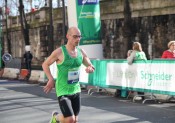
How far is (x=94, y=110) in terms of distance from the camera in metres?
10.8

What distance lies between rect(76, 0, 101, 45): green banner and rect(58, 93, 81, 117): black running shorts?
12.0 meters

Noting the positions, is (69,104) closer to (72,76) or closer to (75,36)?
(72,76)

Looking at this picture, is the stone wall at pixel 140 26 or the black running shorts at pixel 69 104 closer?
the black running shorts at pixel 69 104

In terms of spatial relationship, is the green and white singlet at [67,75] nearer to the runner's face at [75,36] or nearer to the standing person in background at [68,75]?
the standing person in background at [68,75]

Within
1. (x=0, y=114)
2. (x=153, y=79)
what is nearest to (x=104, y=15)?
(x=153, y=79)

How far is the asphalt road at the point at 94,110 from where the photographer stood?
367 inches

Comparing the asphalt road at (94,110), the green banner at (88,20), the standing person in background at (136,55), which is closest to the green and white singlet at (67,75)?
the asphalt road at (94,110)

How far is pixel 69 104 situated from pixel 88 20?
12274 millimetres

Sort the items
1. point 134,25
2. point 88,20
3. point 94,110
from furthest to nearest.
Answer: point 134,25 → point 88,20 → point 94,110

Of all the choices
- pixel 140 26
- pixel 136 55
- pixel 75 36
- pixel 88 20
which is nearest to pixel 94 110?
pixel 136 55

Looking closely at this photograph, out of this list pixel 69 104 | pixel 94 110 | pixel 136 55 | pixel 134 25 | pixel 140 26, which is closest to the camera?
pixel 69 104

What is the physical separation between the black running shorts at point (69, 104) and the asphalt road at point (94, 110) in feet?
8.20

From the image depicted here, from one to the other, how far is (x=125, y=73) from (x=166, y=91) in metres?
2.12

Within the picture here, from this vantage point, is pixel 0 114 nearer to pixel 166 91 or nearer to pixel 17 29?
pixel 166 91
